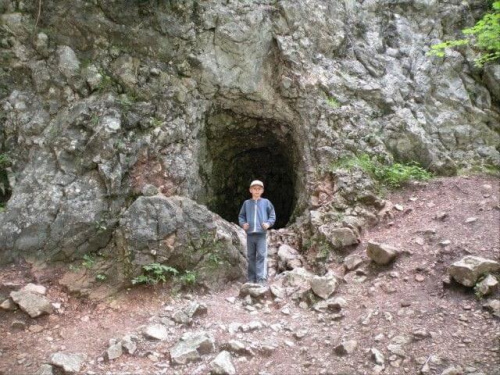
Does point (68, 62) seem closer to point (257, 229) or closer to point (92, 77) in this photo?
point (92, 77)

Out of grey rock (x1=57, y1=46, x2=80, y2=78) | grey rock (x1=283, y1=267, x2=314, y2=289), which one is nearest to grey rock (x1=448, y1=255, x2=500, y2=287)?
grey rock (x1=283, y1=267, x2=314, y2=289)

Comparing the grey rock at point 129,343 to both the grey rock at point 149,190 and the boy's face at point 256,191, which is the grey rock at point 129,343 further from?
the grey rock at point 149,190

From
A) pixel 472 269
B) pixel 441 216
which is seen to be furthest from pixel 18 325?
pixel 441 216

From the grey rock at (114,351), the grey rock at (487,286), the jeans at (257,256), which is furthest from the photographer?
the jeans at (257,256)

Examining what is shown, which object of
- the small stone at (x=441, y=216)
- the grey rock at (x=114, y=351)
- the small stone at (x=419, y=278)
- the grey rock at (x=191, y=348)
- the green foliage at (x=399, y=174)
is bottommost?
the grey rock at (x=114, y=351)

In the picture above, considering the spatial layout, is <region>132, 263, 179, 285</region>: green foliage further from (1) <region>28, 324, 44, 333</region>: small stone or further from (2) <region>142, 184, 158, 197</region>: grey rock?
(2) <region>142, 184, 158, 197</region>: grey rock

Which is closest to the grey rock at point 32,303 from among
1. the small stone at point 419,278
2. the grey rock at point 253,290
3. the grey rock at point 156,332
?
the grey rock at point 156,332

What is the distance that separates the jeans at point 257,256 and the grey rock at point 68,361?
2924mm

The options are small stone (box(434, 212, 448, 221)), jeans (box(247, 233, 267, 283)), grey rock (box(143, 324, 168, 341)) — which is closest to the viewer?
grey rock (box(143, 324, 168, 341))

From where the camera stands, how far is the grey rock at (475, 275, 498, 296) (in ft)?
14.4

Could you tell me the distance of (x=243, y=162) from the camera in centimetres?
1146

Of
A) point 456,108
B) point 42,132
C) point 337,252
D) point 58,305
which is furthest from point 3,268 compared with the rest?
point 456,108

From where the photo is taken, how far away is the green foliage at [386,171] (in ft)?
26.5

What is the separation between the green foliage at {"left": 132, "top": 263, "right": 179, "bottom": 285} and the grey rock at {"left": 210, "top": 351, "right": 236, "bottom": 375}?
2012 mm
